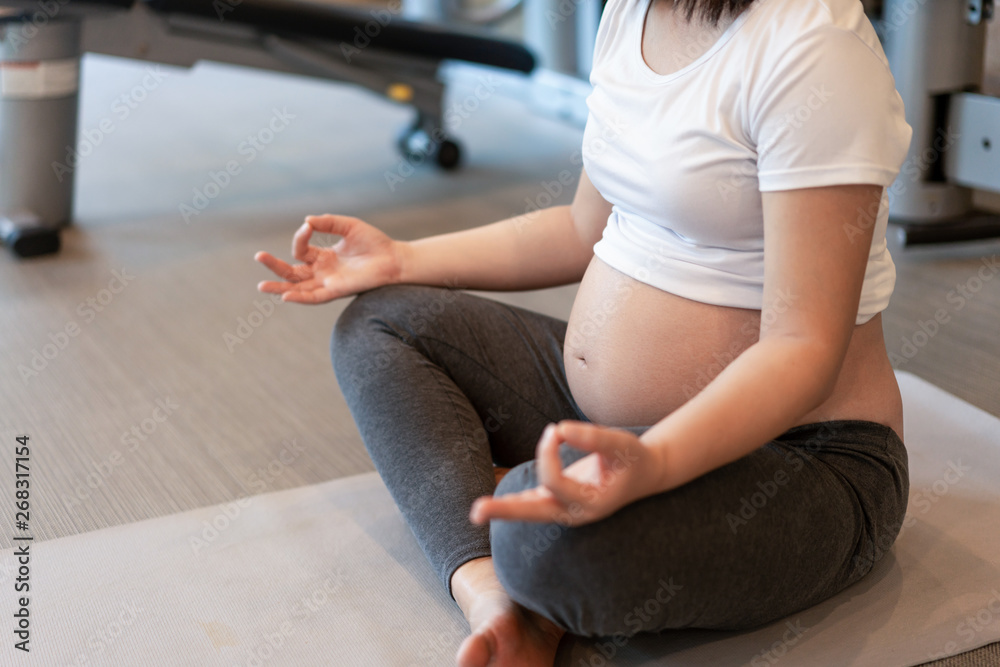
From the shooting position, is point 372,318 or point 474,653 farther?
point 372,318

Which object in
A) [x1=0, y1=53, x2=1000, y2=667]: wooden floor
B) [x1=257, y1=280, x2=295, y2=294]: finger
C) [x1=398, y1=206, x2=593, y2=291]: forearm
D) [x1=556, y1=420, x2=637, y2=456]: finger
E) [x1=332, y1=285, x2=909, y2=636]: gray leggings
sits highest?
[x1=556, y1=420, x2=637, y2=456]: finger

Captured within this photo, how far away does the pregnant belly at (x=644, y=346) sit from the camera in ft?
2.67

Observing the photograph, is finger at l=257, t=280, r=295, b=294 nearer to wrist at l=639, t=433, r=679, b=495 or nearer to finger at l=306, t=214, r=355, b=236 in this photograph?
finger at l=306, t=214, r=355, b=236

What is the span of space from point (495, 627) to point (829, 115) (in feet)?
1.59

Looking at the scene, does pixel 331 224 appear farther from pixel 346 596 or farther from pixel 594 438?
pixel 594 438

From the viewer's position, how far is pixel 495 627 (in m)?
0.78

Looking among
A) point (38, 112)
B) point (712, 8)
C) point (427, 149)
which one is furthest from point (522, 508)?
point (427, 149)

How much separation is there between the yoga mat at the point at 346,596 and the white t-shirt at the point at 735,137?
1.00 feet

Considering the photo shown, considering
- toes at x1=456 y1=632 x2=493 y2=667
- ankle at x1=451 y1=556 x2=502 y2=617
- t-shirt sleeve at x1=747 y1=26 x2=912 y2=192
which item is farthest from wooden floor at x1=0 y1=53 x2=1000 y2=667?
t-shirt sleeve at x1=747 y1=26 x2=912 y2=192

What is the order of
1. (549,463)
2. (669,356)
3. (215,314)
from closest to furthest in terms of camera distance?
(549,463) → (669,356) → (215,314)

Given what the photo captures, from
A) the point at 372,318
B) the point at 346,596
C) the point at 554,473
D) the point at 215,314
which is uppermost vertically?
the point at 554,473

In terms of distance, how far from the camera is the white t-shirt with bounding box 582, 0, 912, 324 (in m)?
0.69

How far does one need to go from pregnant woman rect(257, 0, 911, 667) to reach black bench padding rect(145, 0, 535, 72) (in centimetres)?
138

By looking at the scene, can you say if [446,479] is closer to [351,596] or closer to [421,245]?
[351,596]
